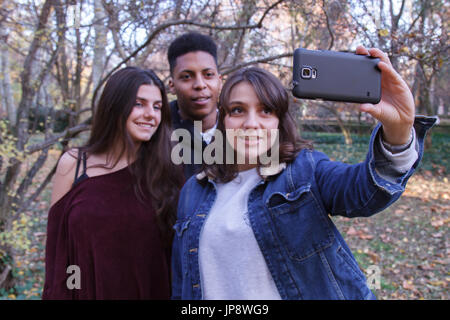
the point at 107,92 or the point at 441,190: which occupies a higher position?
the point at 107,92

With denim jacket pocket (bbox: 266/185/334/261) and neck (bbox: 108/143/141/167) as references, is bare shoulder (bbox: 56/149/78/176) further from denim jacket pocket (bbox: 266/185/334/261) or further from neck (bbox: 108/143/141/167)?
denim jacket pocket (bbox: 266/185/334/261)

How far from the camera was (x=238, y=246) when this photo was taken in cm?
137

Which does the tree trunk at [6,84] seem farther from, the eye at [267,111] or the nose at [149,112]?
the eye at [267,111]

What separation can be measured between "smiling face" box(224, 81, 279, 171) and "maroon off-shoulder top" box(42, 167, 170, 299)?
77cm

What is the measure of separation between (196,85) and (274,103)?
3.73ft

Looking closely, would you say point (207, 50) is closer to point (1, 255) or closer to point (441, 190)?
point (1, 255)

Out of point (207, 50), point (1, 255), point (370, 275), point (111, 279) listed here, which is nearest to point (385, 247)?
point (370, 275)

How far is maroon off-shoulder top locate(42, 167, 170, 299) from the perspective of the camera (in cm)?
189

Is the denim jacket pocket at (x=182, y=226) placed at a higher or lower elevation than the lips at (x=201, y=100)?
lower

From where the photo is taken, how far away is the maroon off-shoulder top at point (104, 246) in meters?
1.89

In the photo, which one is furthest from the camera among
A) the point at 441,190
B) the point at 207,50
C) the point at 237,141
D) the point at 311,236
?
the point at 441,190

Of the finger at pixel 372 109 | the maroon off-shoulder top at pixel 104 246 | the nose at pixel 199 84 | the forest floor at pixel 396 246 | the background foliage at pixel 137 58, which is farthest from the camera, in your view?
the forest floor at pixel 396 246

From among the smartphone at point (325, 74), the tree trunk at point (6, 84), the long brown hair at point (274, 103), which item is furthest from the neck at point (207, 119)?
the tree trunk at point (6, 84)
